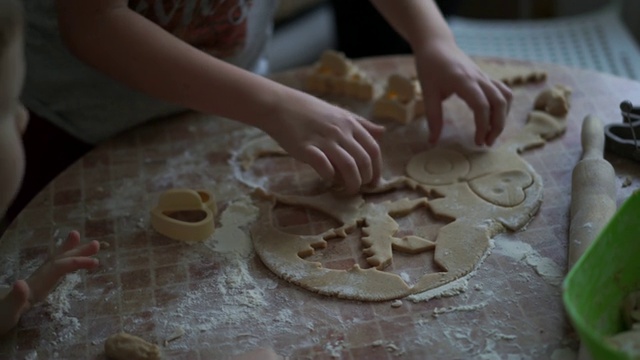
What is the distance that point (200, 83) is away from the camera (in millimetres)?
965

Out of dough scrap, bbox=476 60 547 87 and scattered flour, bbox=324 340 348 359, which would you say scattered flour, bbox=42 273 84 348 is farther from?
dough scrap, bbox=476 60 547 87

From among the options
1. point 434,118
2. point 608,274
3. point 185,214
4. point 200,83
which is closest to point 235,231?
point 185,214

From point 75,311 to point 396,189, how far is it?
15.9 inches

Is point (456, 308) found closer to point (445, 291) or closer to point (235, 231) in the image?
point (445, 291)

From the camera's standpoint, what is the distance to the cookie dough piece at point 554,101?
1.08 m

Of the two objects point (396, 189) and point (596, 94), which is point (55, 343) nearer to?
point (396, 189)

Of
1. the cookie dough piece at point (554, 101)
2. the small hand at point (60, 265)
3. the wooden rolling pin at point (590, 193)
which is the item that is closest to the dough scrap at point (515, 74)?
the cookie dough piece at point (554, 101)

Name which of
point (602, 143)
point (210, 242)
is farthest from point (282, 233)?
point (602, 143)

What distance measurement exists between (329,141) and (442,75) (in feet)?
0.76

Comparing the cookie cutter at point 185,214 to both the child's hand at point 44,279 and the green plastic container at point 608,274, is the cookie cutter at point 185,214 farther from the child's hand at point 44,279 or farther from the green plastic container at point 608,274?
the green plastic container at point 608,274

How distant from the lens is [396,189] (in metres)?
0.98

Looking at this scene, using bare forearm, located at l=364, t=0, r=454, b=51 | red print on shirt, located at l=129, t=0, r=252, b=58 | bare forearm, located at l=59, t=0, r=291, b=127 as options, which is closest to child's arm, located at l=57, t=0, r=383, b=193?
bare forearm, located at l=59, t=0, r=291, b=127

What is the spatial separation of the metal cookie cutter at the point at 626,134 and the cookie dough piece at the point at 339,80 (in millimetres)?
339

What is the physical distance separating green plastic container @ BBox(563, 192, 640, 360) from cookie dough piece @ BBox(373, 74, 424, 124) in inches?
16.3
